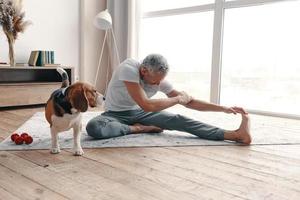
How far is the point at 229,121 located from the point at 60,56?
8.10ft

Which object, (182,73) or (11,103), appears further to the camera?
(182,73)

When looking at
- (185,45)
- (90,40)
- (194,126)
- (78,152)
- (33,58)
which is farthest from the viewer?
(90,40)

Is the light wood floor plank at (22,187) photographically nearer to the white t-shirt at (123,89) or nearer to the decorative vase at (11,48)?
the white t-shirt at (123,89)

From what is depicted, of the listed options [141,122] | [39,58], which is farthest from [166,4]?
[141,122]

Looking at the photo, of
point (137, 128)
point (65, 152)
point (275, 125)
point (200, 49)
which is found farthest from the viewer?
point (200, 49)

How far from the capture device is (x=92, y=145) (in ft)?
6.09

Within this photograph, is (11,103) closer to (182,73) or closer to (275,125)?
(182,73)

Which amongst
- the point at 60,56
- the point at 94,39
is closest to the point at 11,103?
the point at 60,56

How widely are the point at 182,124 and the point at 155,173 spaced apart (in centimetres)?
73

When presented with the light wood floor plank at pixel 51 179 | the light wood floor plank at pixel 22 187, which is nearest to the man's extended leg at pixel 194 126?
the light wood floor plank at pixel 51 179

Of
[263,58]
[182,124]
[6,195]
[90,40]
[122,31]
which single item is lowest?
[6,195]

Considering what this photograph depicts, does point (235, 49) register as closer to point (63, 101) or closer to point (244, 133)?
point (244, 133)

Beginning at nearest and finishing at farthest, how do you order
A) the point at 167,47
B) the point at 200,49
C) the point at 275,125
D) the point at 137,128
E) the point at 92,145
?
the point at 92,145 < the point at 137,128 < the point at 275,125 < the point at 200,49 < the point at 167,47

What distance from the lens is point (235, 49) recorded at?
12.2 ft
